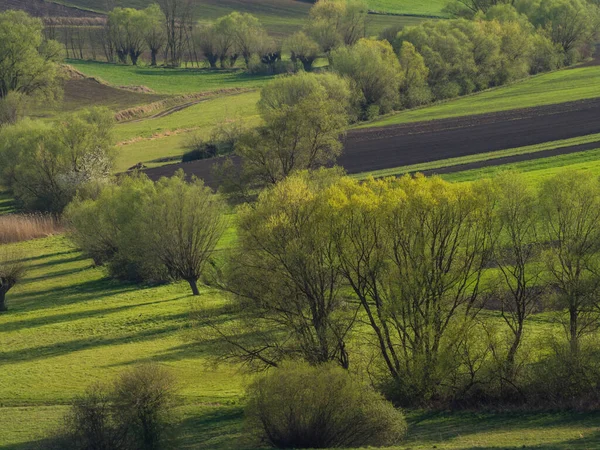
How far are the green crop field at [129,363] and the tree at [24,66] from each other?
6516 centimetres

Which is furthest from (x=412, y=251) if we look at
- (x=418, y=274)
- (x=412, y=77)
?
(x=412, y=77)

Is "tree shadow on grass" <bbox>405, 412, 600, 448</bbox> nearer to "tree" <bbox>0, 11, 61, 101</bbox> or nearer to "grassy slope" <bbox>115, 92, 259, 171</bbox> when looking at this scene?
"grassy slope" <bbox>115, 92, 259, 171</bbox>

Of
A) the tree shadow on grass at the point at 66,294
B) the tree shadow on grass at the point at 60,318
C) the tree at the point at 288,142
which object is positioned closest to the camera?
the tree shadow on grass at the point at 60,318

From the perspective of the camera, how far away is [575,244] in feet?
136

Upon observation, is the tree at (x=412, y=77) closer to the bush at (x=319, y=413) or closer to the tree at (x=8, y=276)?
the tree at (x=8, y=276)

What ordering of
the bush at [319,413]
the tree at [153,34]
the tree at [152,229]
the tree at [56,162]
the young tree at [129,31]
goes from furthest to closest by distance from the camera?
the tree at [153,34] → the young tree at [129,31] → the tree at [56,162] → the tree at [152,229] → the bush at [319,413]

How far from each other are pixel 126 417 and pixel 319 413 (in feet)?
22.7

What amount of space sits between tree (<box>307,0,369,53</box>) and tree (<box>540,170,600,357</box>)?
5502 inches

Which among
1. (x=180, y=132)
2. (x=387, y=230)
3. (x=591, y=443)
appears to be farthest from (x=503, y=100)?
(x=591, y=443)

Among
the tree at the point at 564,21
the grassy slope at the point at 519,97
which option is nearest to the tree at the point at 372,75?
the grassy slope at the point at 519,97

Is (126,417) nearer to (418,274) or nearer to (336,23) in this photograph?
(418,274)

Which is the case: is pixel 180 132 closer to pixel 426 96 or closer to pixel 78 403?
pixel 426 96

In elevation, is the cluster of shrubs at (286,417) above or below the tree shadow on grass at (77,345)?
above

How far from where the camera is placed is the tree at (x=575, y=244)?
134 feet
